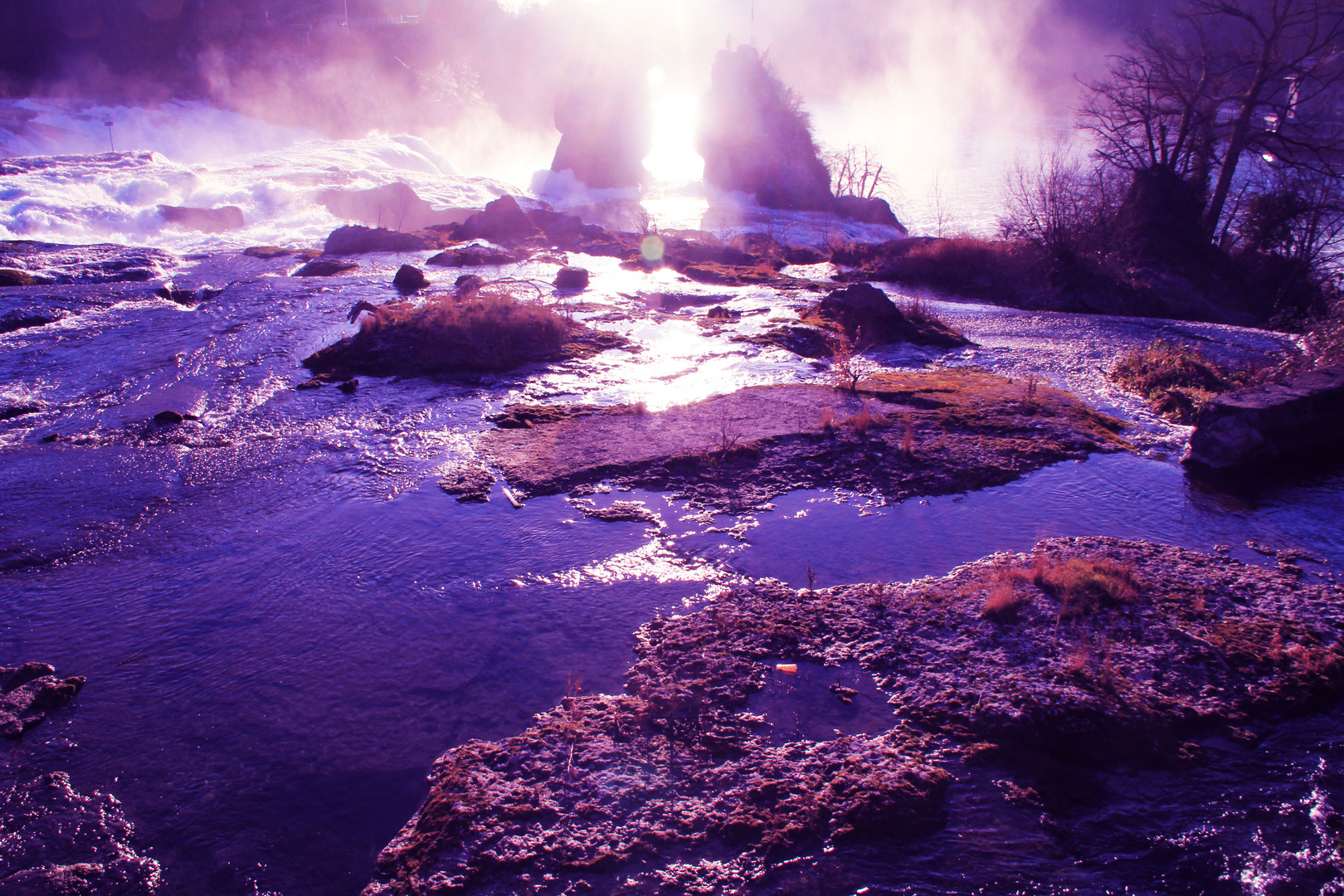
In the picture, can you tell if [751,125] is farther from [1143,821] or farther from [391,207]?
[1143,821]

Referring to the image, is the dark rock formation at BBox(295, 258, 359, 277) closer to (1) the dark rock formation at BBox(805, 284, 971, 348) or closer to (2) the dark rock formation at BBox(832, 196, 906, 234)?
(1) the dark rock formation at BBox(805, 284, 971, 348)

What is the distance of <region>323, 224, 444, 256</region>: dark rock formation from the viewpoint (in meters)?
20.7

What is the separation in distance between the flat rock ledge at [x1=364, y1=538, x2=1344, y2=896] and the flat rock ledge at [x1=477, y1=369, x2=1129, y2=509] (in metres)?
1.73

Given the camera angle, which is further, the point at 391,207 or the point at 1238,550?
the point at 391,207

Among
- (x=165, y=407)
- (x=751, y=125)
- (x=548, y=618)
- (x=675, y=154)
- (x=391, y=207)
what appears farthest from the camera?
(x=675, y=154)

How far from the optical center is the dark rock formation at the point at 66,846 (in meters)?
2.78

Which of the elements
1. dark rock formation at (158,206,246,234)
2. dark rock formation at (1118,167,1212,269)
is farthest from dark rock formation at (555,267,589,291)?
dark rock formation at (158,206,246,234)

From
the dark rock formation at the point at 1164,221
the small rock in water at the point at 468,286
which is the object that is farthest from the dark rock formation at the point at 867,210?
the small rock in water at the point at 468,286

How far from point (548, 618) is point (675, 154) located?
237 feet

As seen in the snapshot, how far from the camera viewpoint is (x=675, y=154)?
7000 cm

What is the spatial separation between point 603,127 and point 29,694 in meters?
54.3

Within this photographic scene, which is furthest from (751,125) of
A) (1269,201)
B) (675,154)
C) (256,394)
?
(256,394)

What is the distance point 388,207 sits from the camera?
33750mm

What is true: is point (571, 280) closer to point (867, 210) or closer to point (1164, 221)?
point (1164, 221)
